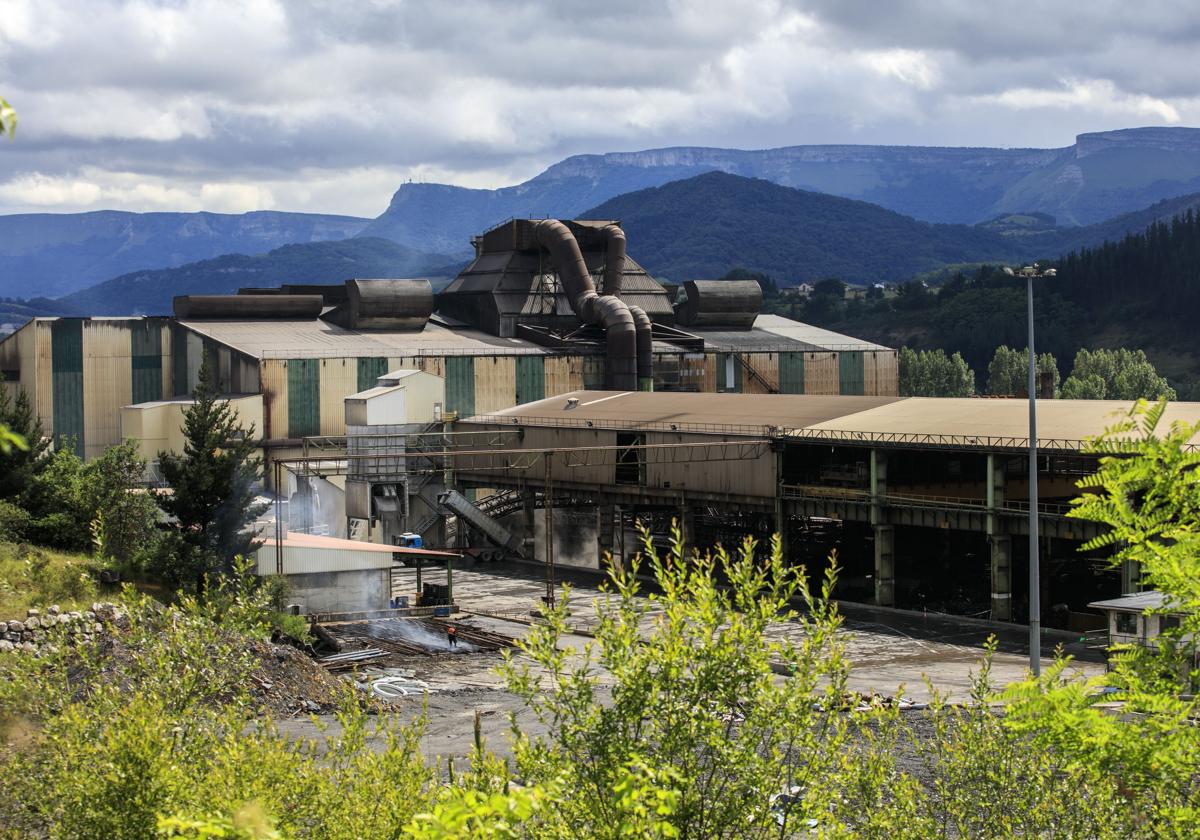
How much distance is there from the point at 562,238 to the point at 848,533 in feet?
128

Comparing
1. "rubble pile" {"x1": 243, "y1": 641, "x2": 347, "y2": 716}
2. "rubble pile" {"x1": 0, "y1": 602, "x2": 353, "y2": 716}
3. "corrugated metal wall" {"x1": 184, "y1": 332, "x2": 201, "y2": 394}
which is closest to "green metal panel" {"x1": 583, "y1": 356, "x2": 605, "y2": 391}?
"corrugated metal wall" {"x1": 184, "y1": 332, "x2": 201, "y2": 394}

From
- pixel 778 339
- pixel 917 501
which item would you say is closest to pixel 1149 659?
pixel 917 501

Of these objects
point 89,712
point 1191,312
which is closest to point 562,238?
point 89,712

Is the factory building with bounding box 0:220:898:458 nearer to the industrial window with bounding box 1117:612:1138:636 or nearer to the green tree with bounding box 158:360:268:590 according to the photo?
the green tree with bounding box 158:360:268:590

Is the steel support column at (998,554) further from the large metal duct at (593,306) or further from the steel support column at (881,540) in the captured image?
the large metal duct at (593,306)

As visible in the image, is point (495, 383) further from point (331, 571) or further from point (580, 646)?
point (580, 646)

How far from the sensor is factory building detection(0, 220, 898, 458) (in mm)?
83625

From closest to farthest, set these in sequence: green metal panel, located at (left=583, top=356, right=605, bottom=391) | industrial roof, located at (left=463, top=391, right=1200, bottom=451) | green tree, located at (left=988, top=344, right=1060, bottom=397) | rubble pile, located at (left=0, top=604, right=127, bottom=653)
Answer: rubble pile, located at (left=0, top=604, right=127, bottom=653)
industrial roof, located at (left=463, top=391, right=1200, bottom=451)
green metal panel, located at (left=583, top=356, right=605, bottom=391)
green tree, located at (left=988, top=344, right=1060, bottom=397)

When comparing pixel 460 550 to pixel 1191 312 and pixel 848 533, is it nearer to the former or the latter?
pixel 848 533

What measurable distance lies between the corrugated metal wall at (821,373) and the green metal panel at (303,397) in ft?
119

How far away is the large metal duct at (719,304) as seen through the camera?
110 metres

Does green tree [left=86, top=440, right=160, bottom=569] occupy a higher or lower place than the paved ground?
higher

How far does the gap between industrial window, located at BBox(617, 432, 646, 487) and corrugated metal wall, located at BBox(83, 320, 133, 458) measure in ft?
105

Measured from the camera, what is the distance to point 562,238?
10262 centimetres
